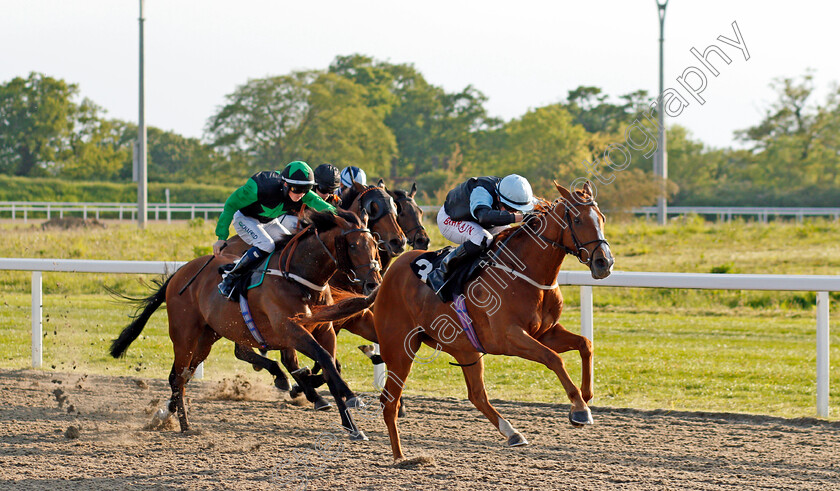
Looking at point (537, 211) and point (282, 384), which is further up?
point (537, 211)

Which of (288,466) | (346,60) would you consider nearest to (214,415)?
(288,466)

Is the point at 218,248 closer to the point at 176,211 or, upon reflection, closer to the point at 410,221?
the point at 410,221

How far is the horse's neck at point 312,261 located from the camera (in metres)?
4.91

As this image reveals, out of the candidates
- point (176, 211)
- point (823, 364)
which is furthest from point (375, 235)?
point (176, 211)

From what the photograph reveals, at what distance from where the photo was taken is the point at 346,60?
50000mm

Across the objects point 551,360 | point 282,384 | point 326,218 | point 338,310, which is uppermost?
point 326,218

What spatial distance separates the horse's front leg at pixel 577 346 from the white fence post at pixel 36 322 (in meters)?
4.69

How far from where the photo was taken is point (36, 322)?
7.39m

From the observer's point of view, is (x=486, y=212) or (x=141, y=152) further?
(x=141, y=152)

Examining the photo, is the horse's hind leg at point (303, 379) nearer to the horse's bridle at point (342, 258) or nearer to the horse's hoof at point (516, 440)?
the horse's bridle at point (342, 258)

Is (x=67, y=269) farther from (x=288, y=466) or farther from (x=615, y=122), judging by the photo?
(x=615, y=122)

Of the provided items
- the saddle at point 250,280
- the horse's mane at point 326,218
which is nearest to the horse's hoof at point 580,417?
the horse's mane at point 326,218

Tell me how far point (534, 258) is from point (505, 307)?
0.30 meters

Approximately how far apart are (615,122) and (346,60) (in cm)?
1591
